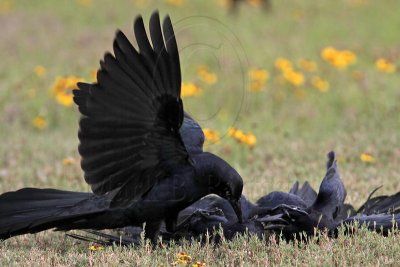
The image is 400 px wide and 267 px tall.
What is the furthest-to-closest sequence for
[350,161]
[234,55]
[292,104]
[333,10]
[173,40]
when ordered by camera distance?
[333,10] < [234,55] < [292,104] < [350,161] < [173,40]

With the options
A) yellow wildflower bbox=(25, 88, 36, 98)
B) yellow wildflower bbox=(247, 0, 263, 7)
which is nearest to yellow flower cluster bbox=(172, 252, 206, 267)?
yellow wildflower bbox=(25, 88, 36, 98)

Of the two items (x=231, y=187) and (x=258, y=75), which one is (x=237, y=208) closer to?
(x=231, y=187)

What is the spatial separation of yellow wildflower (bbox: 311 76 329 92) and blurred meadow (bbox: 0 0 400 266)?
3cm

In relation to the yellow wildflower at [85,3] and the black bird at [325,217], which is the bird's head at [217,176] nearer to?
the black bird at [325,217]

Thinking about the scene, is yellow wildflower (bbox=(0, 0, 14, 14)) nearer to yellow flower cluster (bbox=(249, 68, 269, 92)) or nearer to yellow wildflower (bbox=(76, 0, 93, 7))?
yellow wildflower (bbox=(76, 0, 93, 7))

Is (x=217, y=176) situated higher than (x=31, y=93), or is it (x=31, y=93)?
(x=31, y=93)

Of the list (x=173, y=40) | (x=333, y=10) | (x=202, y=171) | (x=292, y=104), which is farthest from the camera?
(x=333, y=10)

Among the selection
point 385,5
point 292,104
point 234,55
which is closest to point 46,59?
point 234,55

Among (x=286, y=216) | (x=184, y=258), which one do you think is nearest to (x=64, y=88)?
(x=286, y=216)

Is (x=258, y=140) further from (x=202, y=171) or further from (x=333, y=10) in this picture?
(x=333, y=10)

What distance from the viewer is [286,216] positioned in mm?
4906

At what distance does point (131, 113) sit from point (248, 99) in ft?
16.5

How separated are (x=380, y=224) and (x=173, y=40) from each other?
67.0 inches

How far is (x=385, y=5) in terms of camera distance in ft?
47.7
